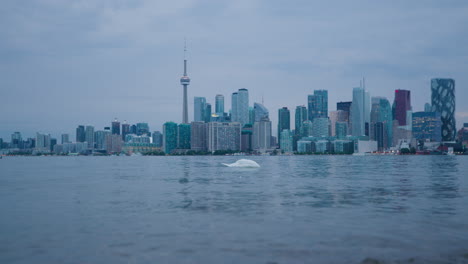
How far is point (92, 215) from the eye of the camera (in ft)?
104

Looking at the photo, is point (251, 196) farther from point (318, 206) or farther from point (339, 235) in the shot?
point (339, 235)

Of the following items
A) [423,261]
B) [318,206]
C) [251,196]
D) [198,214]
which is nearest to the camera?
[423,261]

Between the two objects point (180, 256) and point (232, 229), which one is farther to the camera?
point (232, 229)

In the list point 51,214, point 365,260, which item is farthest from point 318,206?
point 51,214

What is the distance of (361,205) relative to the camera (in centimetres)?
3522

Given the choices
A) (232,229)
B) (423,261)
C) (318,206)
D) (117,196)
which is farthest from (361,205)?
(117,196)

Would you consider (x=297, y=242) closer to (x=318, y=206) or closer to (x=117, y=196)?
(x=318, y=206)

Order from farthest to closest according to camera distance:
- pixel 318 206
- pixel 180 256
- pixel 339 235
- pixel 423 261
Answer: pixel 318 206 < pixel 339 235 < pixel 180 256 < pixel 423 261

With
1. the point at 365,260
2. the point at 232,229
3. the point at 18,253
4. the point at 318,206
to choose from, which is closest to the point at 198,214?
the point at 232,229

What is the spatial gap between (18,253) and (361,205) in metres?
26.1

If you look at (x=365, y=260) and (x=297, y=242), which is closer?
(x=365, y=260)

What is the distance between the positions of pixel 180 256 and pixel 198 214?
39.6 feet

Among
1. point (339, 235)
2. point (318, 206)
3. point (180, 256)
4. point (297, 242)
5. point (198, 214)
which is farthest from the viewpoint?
point (318, 206)

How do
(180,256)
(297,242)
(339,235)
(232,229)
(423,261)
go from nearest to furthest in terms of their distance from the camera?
(423,261)
(180,256)
(297,242)
(339,235)
(232,229)
